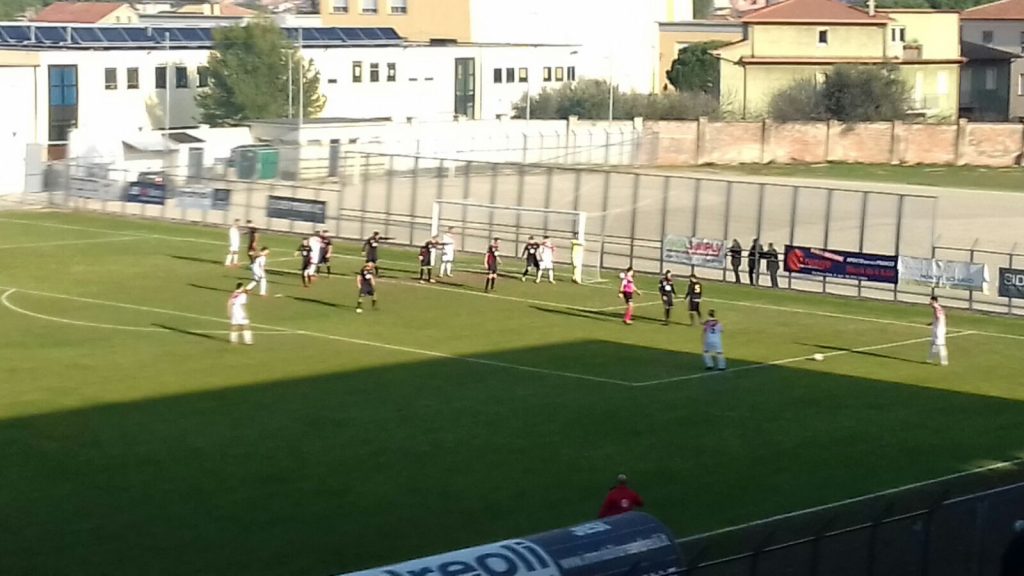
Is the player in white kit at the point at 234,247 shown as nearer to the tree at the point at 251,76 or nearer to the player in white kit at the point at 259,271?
the player in white kit at the point at 259,271

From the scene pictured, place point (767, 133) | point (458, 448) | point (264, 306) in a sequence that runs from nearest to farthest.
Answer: point (458, 448) < point (264, 306) < point (767, 133)

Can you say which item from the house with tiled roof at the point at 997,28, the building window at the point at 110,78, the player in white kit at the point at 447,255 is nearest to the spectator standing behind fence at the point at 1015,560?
the player in white kit at the point at 447,255

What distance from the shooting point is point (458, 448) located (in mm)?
27188

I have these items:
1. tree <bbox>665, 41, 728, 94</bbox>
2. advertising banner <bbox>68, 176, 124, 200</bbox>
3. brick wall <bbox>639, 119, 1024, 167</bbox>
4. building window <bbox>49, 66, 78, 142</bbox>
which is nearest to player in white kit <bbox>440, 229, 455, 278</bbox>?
advertising banner <bbox>68, 176, 124, 200</bbox>

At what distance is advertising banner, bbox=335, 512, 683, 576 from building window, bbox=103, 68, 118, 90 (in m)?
73.8

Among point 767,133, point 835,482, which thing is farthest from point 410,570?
point 767,133

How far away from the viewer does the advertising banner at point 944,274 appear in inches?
1777

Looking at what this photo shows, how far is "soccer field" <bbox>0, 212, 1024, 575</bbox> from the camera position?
73.8 ft

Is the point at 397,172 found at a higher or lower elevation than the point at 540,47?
lower

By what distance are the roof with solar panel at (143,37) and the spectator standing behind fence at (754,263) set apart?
45372 millimetres

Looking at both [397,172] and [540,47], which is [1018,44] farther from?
[397,172]

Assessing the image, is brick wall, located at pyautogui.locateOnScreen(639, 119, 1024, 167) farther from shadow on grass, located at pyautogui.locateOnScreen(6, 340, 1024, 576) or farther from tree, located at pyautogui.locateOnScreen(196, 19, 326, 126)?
shadow on grass, located at pyautogui.locateOnScreen(6, 340, 1024, 576)

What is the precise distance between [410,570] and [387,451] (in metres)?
13.9

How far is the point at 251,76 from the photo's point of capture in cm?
9250
